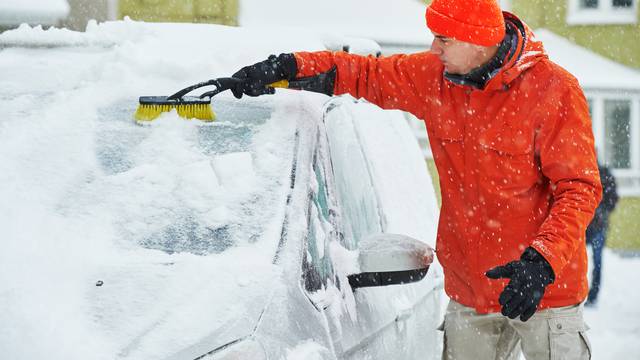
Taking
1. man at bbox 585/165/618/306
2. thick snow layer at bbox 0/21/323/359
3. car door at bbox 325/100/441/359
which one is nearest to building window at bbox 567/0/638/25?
man at bbox 585/165/618/306

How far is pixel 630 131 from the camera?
14344 mm

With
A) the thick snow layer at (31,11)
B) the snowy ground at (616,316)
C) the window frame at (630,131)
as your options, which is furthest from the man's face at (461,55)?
the window frame at (630,131)

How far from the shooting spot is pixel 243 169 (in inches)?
111

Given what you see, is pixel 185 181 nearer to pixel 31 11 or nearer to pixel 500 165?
pixel 500 165

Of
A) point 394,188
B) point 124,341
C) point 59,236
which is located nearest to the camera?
point 124,341

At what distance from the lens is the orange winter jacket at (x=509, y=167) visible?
288cm

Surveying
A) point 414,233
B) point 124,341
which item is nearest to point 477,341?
point 414,233

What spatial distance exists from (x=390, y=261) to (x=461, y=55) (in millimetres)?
745

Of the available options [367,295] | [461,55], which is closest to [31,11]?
[461,55]

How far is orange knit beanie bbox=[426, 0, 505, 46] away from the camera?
3.03 metres

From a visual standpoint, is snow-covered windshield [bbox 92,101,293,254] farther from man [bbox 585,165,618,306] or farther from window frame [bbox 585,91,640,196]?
window frame [bbox 585,91,640,196]

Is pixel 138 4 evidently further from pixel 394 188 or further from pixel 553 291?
pixel 553 291

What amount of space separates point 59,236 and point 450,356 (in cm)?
Answer: 147

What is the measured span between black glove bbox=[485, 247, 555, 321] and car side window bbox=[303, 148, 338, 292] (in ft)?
1.52
